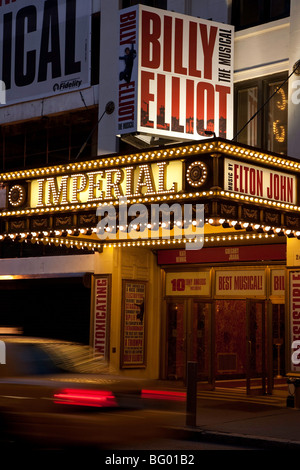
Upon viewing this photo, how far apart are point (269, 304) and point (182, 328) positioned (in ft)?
9.89

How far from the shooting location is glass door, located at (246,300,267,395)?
1847cm

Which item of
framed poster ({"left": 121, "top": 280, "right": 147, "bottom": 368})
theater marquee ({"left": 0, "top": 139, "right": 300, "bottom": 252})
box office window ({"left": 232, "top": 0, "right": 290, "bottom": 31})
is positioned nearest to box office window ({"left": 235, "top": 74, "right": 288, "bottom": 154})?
box office window ({"left": 232, "top": 0, "right": 290, "bottom": 31})

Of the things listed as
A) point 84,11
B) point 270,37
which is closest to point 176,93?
point 270,37

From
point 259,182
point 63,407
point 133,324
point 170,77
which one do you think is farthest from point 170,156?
point 133,324

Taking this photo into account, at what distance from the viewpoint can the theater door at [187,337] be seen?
798 inches

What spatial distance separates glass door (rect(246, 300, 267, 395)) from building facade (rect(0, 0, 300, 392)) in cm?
5

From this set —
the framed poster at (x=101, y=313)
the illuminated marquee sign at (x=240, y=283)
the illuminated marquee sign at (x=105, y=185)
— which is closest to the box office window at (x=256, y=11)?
the illuminated marquee sign at (x=105, y=185)

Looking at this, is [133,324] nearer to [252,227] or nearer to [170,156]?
[252,227]

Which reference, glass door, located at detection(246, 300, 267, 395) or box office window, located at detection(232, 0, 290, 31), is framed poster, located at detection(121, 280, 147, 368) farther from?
box office window, located at detection(232, 0, 290, 31)

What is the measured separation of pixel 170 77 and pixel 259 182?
3696 millimetres

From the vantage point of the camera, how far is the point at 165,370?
20969mm

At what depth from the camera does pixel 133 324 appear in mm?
20391

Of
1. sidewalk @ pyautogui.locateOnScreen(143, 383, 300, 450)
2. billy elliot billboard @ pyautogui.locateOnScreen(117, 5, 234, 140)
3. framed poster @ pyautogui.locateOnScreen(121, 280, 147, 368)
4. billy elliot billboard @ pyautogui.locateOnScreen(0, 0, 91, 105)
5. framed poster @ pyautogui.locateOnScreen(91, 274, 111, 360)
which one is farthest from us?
billy elliot billboard @ pyautogui.locateOnScreen(0, 0, 91, 105)
